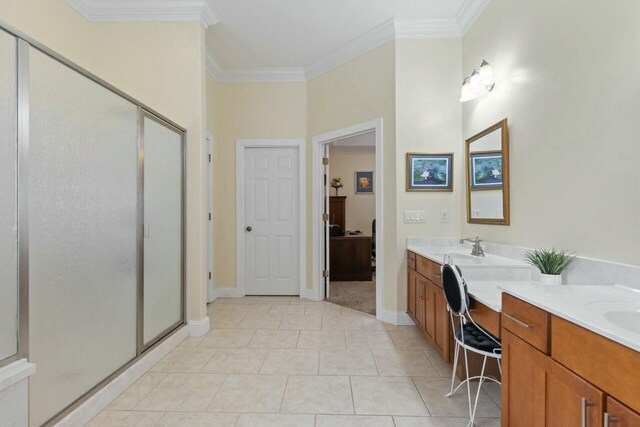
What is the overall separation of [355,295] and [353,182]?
329cm

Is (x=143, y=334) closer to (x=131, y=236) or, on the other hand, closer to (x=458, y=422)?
(x=131, y=236)

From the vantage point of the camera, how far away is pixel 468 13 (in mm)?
2850

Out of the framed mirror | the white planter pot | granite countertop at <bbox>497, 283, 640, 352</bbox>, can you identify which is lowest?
the white planter pot

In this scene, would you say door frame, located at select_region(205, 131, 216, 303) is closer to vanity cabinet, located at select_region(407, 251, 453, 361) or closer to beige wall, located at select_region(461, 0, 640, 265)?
vanity cabinet, located at select_region(407, 251, 453, 361)

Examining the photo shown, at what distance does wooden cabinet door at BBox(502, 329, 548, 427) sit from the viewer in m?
1.10

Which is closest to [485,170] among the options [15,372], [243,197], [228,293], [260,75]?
[243,197]

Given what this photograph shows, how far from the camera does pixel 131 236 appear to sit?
2133mm

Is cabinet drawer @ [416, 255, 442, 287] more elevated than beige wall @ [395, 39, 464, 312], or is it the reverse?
beige wall @ [395, 39, 464, 312]

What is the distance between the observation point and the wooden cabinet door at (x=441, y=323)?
2131 millimetres

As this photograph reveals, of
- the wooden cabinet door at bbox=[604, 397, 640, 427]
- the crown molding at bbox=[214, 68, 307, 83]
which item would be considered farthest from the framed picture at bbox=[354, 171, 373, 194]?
the wooden cabinet door at bbox=[604, 397, 640, 427]

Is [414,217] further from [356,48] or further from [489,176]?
[356,48]

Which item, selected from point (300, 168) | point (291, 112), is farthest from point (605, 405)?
point (291, 112)

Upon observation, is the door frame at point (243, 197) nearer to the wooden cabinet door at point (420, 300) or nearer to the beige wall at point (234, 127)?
the beige wall at point (234, 127)

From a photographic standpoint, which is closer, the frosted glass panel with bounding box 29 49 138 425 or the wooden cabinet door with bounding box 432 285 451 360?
the frosted glass panel with bounding box 29 49 138 425
